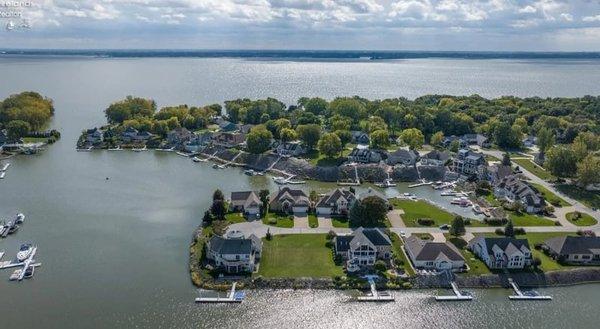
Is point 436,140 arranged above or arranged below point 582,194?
above

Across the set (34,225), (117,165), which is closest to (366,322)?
(34,225)

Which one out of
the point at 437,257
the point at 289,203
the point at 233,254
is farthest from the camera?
the point at 289,203

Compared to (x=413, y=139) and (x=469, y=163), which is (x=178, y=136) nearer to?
(x=413, y=139)

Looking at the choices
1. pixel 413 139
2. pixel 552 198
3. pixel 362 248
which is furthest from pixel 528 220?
pixel 413 139

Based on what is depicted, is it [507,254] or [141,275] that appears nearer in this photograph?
[141,275]

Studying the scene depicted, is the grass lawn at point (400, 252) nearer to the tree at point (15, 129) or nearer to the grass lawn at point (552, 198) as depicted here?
the grass lawn at point (552, 198)

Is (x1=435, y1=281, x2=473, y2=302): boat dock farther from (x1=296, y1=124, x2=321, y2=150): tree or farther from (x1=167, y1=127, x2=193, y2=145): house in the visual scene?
(x1=167, y1=127, x2=193, y2=145): house

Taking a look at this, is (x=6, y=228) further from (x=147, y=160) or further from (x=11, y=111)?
(x=11, y=111)

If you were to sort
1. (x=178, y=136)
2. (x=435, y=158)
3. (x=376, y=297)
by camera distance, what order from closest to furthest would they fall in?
(x=376, y=297) < (x=435, y=158) < (x=178, y=136)
